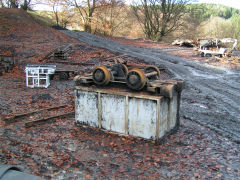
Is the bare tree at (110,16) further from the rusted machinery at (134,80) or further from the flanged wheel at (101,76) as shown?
the flanged wheel at (101,76)

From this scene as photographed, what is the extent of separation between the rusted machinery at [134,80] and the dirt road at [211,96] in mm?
2364

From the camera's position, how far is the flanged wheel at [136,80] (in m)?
6.78

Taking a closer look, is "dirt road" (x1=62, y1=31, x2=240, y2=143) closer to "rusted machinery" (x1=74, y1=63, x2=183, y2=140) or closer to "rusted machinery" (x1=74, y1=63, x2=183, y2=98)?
"rusted machinery" (x1=74, y1=63, x2=183, y2=140)

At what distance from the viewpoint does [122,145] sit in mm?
6918

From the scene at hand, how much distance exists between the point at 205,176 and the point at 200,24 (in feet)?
116

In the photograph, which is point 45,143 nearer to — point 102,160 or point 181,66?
point 102,160

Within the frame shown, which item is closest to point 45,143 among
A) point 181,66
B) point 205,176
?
point 205,176

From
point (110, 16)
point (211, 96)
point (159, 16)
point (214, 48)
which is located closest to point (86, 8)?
point (110, 16)

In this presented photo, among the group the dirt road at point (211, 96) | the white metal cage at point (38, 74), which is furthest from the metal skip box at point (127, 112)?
the white metal cage at point (38, 74)

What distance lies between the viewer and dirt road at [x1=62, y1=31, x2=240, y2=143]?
→ 28.8 ft

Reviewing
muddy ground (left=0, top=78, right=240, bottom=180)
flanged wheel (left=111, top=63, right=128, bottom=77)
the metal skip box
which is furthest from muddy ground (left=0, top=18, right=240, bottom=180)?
flanged wheel (left=111, top=63, right=128, bottom=77)

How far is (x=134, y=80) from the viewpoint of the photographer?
688 centimetres

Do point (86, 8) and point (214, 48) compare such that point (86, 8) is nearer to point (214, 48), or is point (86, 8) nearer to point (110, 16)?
point (110, 16)

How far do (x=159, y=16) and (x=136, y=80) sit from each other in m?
31.9
